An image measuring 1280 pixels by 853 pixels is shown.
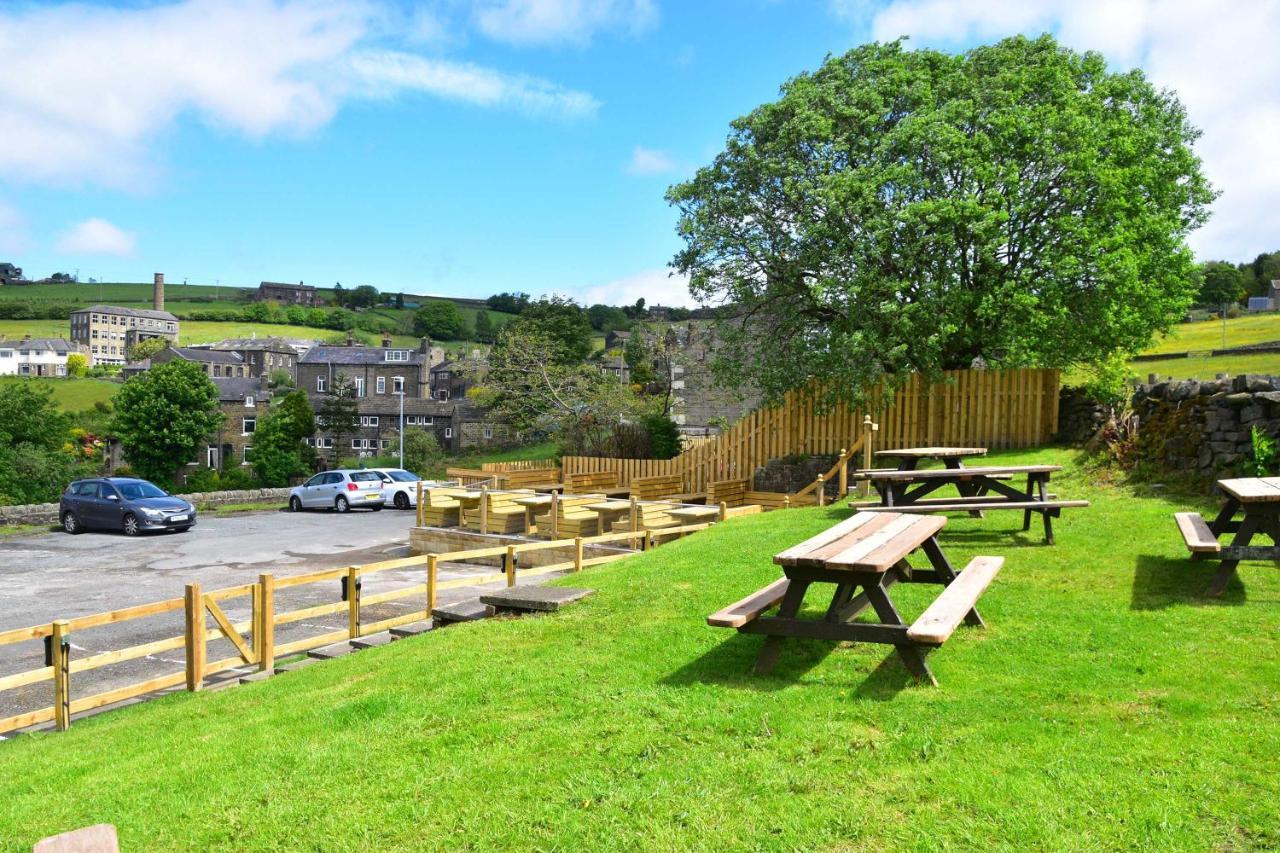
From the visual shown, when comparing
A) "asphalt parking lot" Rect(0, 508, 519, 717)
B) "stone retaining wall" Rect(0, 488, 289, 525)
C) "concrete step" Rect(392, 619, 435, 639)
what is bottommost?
"stone retaining wall" Rect(0, 488, 289, 525)

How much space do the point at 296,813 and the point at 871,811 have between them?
2.74 meters

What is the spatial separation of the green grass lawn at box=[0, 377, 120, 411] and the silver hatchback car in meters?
65.3

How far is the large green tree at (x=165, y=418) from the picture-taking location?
60750mm

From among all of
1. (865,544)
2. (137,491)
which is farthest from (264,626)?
(137,491)

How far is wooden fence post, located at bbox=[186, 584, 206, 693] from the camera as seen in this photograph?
8.83 meters

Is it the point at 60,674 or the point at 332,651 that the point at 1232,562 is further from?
the point at 60,674

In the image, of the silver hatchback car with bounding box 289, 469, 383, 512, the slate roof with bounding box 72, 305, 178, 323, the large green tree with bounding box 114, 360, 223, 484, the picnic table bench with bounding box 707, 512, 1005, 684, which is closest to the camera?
the picnic table bench with bounding box 707, 512, 1005, 684

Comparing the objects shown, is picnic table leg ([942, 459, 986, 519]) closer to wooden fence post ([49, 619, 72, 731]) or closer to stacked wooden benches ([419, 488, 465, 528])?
wooden fence post ([49, 619, 72, 731])

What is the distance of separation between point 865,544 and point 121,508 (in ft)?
81.7

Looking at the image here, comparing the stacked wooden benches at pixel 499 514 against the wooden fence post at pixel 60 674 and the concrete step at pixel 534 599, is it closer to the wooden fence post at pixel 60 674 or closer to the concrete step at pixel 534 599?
the concrete step at pixel 534 599

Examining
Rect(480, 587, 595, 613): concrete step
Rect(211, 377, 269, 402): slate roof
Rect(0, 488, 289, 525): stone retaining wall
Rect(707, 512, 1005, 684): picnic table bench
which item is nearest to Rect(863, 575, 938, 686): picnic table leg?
Rect(707, 512, 1005, 684): picnic table bench

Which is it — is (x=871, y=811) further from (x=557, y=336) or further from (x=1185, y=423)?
(x=557, y=336)

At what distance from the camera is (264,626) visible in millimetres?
9492

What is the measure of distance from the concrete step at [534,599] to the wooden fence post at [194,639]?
8.82ft
